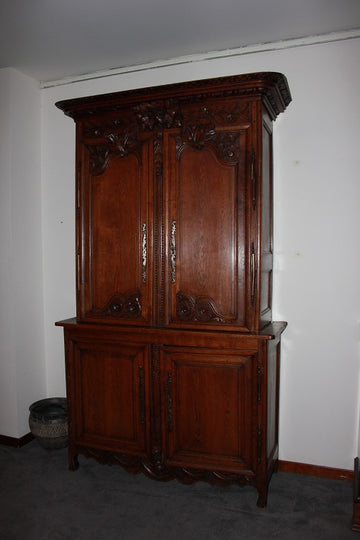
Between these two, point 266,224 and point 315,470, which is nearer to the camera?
point 266,224

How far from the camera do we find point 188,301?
2.37 meters

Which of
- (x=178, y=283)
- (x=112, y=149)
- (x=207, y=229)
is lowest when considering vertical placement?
(x=178, y=283)

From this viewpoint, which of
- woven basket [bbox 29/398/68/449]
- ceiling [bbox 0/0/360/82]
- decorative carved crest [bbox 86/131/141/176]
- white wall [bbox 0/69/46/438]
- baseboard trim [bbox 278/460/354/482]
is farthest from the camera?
white wall [bbox 0/69/46/438]

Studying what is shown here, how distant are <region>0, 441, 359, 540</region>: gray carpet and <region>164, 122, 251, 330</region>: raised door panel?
998 millimetres

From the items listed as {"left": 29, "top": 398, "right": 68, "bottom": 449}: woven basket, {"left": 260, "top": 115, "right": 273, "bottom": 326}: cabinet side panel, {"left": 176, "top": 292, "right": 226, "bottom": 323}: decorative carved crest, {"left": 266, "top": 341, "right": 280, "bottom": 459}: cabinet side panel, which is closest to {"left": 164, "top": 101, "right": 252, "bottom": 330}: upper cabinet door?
{"left": 176, "top": 292, "right": 226, "bottom": 323}: decorative carved crest

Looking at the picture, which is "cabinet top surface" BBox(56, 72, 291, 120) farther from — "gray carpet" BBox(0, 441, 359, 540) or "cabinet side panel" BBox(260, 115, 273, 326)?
"gray carpet" BBox(0, 441, 359, 540)

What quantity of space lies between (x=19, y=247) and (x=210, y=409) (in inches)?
71.6

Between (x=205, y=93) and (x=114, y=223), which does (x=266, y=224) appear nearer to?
(x=205, y=93)

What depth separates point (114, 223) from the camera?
8.31 feet

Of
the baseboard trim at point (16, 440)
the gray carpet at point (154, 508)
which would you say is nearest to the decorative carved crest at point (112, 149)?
the gray carpet at point (154, 508)

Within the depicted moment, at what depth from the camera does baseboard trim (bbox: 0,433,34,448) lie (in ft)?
10.0

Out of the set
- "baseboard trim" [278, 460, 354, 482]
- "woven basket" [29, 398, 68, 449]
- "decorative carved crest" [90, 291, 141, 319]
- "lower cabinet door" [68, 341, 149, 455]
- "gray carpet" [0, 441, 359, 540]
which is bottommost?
"gray carpet" [0, 441, 359, 540]

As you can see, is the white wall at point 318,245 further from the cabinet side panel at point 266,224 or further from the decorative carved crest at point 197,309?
the decorative carved crest at point 197,309

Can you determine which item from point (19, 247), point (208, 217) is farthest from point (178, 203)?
point (19, 247)
